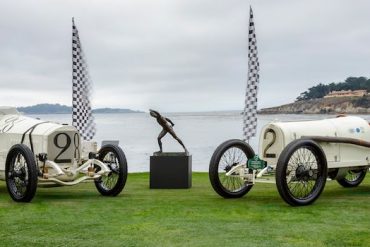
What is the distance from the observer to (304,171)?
24.7ft

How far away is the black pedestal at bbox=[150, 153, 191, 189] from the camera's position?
9.97m

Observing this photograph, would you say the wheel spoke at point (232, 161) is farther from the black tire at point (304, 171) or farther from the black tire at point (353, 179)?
the black tire at point (353, 179)

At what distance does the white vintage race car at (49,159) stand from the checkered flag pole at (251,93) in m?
4.85

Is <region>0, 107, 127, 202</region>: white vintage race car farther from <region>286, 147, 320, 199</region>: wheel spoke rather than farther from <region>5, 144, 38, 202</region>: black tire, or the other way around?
<region>286, 147, 320, 199</region>: wheel spoke

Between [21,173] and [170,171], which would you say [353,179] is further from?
[21,173]

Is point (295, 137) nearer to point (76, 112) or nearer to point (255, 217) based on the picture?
point (255, 217)

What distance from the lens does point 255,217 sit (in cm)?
650

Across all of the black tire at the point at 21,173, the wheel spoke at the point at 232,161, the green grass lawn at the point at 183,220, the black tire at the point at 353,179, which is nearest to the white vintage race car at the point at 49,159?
the black tire at the point at 21,173

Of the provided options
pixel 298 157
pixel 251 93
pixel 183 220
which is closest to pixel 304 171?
pixel 298 157

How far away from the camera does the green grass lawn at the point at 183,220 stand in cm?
530

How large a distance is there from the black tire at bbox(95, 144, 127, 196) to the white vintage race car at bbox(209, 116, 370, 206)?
52.3 inches

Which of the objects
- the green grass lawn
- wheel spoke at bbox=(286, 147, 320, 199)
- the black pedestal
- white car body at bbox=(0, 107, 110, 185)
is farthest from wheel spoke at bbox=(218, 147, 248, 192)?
white car body at bbox=(0, 107, 110, 185)

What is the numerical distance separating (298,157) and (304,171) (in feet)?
0.66

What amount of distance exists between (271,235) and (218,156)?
9.21 feet
